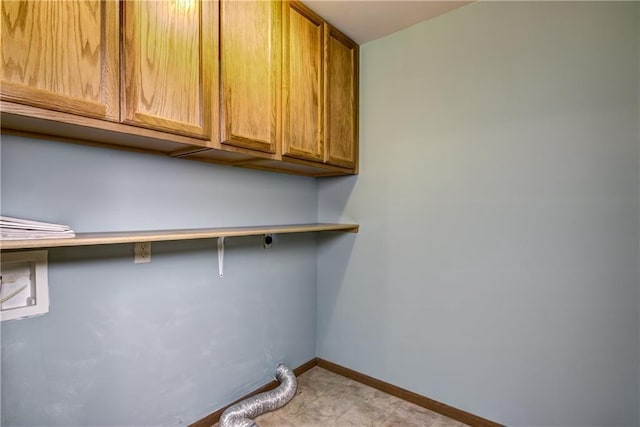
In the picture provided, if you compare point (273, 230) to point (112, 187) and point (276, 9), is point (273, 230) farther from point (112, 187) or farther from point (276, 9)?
point (276, 9)

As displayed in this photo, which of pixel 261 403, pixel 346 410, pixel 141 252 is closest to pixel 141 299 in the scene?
pixel 141 252

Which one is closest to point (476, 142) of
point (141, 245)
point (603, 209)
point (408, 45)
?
point (603, 209)

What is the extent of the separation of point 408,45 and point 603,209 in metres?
1.43

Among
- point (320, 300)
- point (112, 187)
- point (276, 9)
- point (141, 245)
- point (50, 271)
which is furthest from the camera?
point (320, 300)

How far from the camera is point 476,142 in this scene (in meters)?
1.76

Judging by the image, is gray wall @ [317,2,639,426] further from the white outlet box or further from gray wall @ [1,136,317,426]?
the white outlet box

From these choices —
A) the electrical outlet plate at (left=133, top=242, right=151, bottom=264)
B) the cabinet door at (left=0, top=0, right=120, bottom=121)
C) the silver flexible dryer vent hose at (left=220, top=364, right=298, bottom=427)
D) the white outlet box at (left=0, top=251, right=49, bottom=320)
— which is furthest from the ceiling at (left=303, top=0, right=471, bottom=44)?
the silver flexible dryer vent hose at (left=220, top=364, right=298, bottom=427)

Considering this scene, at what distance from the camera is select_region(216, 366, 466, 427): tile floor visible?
71.0 inches

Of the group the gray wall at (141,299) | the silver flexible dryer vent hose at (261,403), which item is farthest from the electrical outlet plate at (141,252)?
the silver flexible dryer vent hose at (261,403)

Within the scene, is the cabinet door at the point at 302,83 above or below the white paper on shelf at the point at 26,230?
above

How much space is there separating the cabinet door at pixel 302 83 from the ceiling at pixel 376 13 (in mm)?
100

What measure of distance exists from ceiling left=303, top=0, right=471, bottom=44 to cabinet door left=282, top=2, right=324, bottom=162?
0.33 feet

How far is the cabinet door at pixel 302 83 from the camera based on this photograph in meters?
1.70

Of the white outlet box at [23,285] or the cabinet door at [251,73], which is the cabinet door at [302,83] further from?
the white outlet box at [23,285]
